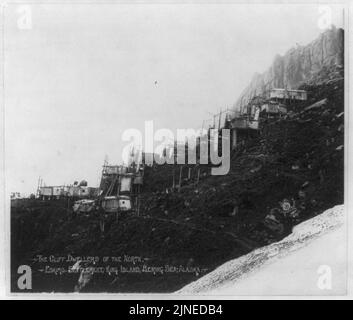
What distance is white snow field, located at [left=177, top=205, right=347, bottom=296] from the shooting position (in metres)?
3.97

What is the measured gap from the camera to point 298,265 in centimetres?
398

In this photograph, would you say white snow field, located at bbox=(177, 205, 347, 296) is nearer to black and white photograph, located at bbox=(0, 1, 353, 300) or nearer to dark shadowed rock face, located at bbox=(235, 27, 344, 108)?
black and white photograph, located at bbox=(0, 1, 353, 300)

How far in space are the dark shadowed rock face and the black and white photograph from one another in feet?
0.03

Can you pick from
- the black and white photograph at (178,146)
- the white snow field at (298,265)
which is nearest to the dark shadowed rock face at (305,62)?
the black and white photograph at (178,146)

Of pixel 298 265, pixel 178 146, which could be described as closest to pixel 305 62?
pixel 178 146

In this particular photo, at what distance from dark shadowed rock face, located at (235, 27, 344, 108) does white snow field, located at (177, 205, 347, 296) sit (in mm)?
1055

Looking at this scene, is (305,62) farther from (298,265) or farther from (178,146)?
(298,265)

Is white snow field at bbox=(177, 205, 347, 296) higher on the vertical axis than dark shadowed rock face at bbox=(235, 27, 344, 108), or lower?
lower

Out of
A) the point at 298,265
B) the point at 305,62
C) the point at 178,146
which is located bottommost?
the point at 298,265

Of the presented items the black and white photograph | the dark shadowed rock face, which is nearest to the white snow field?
the black and white photograph

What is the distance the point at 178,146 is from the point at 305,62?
116 cm
